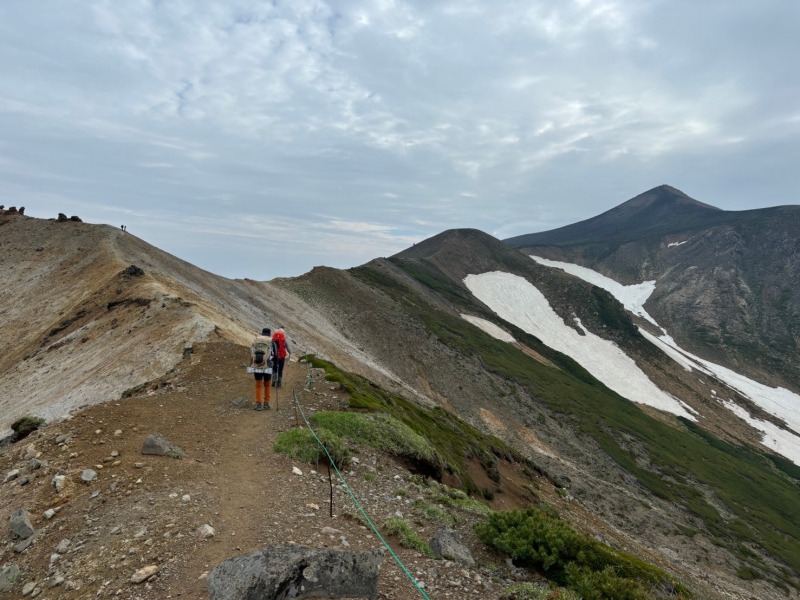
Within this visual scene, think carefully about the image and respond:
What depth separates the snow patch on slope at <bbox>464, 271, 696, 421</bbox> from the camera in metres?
100

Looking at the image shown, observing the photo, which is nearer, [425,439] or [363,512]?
[363,512]

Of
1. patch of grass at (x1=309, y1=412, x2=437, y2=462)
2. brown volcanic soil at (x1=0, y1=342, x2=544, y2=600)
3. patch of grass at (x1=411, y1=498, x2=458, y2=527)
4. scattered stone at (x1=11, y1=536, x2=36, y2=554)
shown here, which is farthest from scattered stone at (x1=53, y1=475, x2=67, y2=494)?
patch of grass at (x1=411, y1=498, x2=458, y2=527)

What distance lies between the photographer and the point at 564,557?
34.3ft

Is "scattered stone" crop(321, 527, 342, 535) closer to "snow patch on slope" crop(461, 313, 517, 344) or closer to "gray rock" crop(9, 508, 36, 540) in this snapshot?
"gray rock" crop(9, 508, 36, 540)

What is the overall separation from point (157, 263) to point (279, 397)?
39067 mm

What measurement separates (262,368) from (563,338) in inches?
4474

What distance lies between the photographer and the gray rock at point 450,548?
9.71m

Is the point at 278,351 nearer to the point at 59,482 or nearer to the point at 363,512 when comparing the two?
the point at 59,482

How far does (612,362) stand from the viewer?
Answer: 112438 mm

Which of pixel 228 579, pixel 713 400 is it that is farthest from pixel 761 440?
pixel 228 579

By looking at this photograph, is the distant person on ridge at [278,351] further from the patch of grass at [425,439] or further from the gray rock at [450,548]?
the gray rock at [450,548]

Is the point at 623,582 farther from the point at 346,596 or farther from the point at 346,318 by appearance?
the point at 346,318

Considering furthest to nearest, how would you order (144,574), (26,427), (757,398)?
1. (757,398)
2. (26,427)
3. (144,574)

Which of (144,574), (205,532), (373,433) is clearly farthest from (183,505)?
(373,433)
